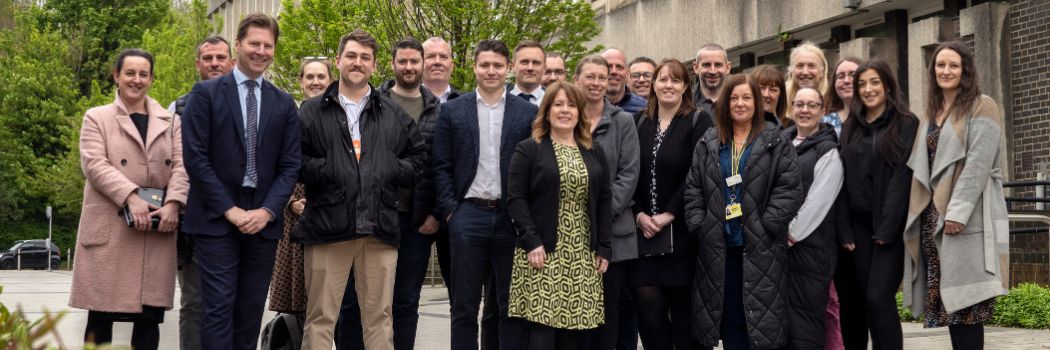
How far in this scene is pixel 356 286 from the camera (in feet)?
25.3

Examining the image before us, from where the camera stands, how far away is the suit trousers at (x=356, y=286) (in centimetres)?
750

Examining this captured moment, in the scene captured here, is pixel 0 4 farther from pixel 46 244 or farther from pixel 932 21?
pixel 932 21

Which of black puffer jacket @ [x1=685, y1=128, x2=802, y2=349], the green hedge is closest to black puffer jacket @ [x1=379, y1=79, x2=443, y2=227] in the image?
black puffer jacket @ [x1=685, y1=128, x2=802, y2=349]

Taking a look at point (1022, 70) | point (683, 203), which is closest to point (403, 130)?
point (683, 203)

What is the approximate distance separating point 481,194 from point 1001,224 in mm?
2994

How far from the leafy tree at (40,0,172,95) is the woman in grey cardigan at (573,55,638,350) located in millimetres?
51837

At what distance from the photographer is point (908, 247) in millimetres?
7422

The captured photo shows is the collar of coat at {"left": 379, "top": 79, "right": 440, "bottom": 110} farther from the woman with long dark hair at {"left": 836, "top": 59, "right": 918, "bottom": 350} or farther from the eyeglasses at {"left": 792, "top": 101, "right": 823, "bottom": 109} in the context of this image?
the woman with long dark hair at {"left": 836, "top": 59, "right": 918, "bottom": 350}

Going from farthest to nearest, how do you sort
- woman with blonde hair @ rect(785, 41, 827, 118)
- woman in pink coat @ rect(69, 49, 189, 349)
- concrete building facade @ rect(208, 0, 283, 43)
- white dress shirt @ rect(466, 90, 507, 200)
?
concrete building facade @ rect(208, 0, 283, 43), woman with blonde hair @ rect(785, 41, 827, 118), white dress shirt @ rect(466, 90, 507, 200), woman in pink coat @ rect(69, 49, 189, 349)

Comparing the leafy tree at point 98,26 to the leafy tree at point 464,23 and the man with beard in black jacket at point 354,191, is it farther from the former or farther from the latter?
the man with beard in black jacket at point 354,191

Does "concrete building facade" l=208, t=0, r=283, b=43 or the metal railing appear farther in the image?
"concrete building facade" l=208, t=0, r=283, b=43

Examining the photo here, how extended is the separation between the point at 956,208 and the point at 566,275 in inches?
87.4

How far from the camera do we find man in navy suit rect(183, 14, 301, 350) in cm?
684

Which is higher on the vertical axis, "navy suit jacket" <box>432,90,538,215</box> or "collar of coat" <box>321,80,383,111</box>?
"collar of coat" <box>321,80,383,111</box>
